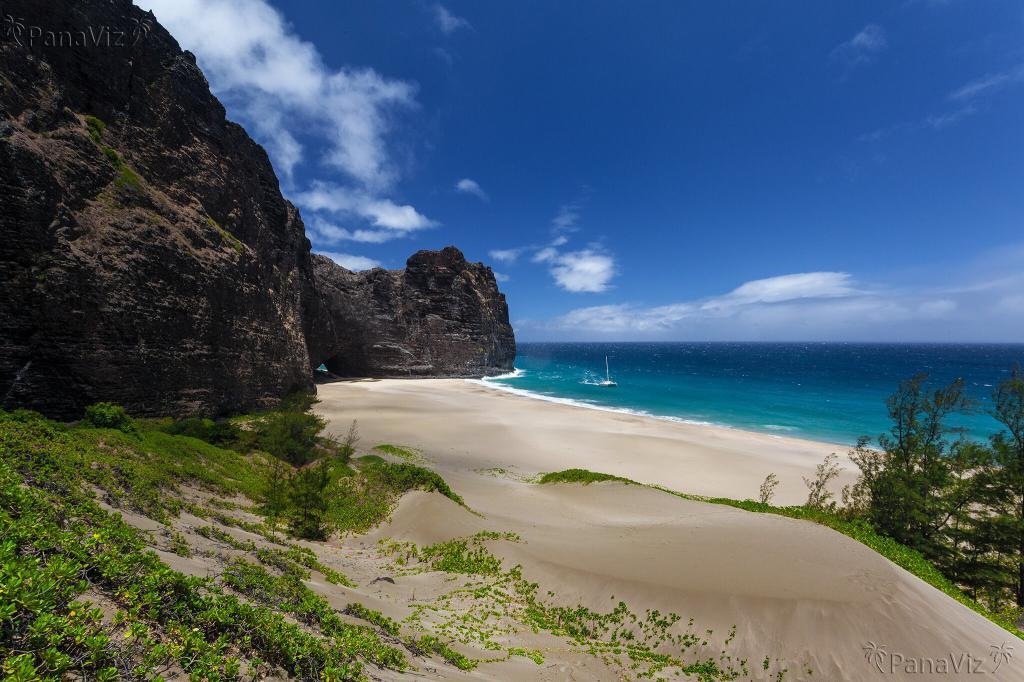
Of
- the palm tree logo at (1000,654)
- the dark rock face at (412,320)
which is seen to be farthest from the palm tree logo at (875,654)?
the dark rock face at (412,320)

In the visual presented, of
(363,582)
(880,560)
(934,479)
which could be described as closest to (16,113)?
(363,582)

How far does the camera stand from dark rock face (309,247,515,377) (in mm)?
61031

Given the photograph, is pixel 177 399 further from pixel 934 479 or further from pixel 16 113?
pixel 934 479

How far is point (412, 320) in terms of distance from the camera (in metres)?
70.5

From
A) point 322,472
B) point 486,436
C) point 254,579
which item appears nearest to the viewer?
point 254,579

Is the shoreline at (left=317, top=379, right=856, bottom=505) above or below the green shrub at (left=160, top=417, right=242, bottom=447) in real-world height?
below

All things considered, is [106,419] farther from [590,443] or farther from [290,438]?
[590,443]

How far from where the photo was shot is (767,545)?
1020 cm

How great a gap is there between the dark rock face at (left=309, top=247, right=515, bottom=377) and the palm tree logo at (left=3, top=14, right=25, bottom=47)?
3812cm

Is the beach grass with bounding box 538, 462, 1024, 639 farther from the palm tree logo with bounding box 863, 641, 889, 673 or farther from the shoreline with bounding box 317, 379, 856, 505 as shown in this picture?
the shoreline with bounding box 317, 379, 856, 505

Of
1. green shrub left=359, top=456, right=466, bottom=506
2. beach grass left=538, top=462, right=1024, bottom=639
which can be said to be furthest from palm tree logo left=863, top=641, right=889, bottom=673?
green shrub left=359, top=456, right=466, bottom=506

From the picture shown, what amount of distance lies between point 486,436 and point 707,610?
2457 cm

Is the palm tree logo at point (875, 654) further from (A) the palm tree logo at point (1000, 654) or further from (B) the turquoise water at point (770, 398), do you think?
(B) the turquoise water at point (770, 398)

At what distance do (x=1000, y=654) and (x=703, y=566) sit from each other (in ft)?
16.5
